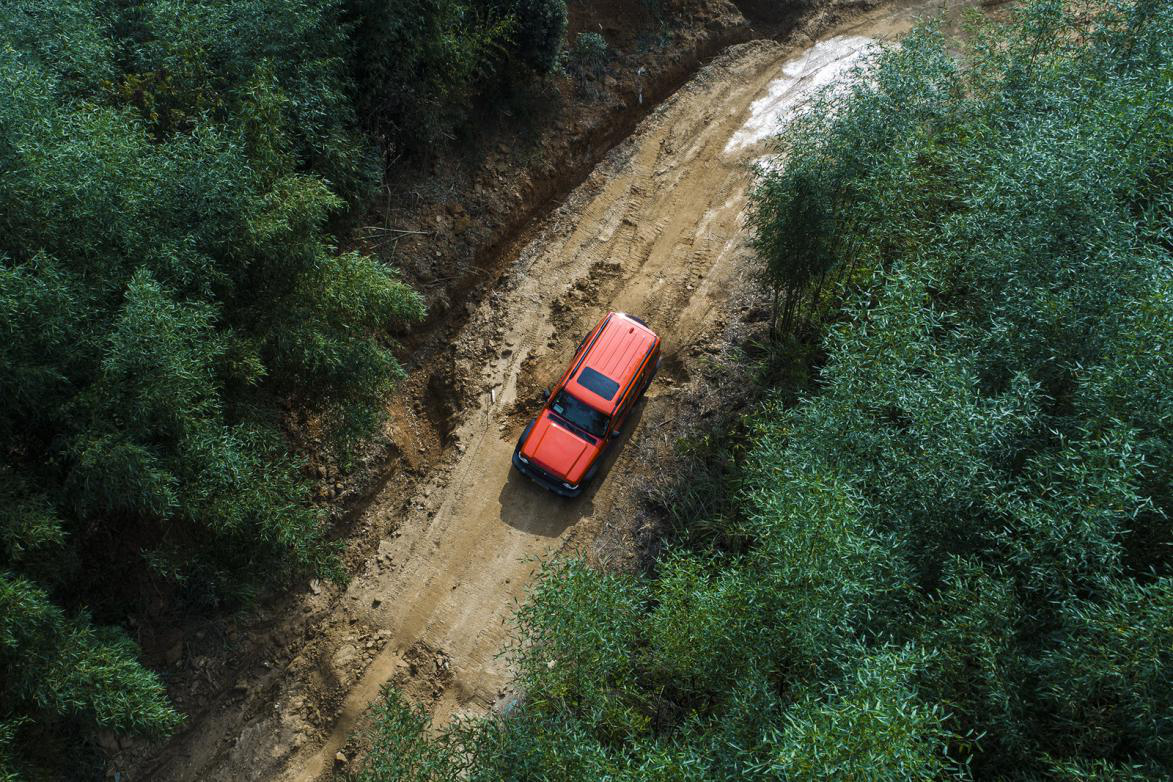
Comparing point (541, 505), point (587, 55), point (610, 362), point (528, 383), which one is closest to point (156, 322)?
point (541, 505)

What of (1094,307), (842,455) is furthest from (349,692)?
(1094,307)

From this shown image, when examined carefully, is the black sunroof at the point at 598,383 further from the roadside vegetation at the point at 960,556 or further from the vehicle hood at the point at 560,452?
the roadside vegetation at the point at 960,556

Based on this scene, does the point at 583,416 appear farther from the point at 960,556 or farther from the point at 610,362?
the point at 960,556

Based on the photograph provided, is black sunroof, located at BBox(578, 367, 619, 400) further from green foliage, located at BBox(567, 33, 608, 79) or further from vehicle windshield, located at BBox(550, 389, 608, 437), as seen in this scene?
green foliage, located at BBox(567, 33, 608, 79)

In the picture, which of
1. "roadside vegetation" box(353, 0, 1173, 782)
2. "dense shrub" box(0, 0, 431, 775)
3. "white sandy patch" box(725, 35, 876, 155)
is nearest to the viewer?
"roadside vegetation" box(353, 0, 1173, 782)

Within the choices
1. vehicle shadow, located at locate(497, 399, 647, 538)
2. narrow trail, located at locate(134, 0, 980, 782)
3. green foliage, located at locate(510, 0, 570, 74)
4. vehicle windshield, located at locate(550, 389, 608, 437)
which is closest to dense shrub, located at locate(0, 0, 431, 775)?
narrow trail, located at locate(134, 0, 980, 782)

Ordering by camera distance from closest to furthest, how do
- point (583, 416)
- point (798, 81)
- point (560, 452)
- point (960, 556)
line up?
point (960, 556) < point (560, 452) < point (583, 416) < point (798, 81)

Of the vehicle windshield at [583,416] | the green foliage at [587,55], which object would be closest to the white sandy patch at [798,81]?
the green foliage at [587,55]
